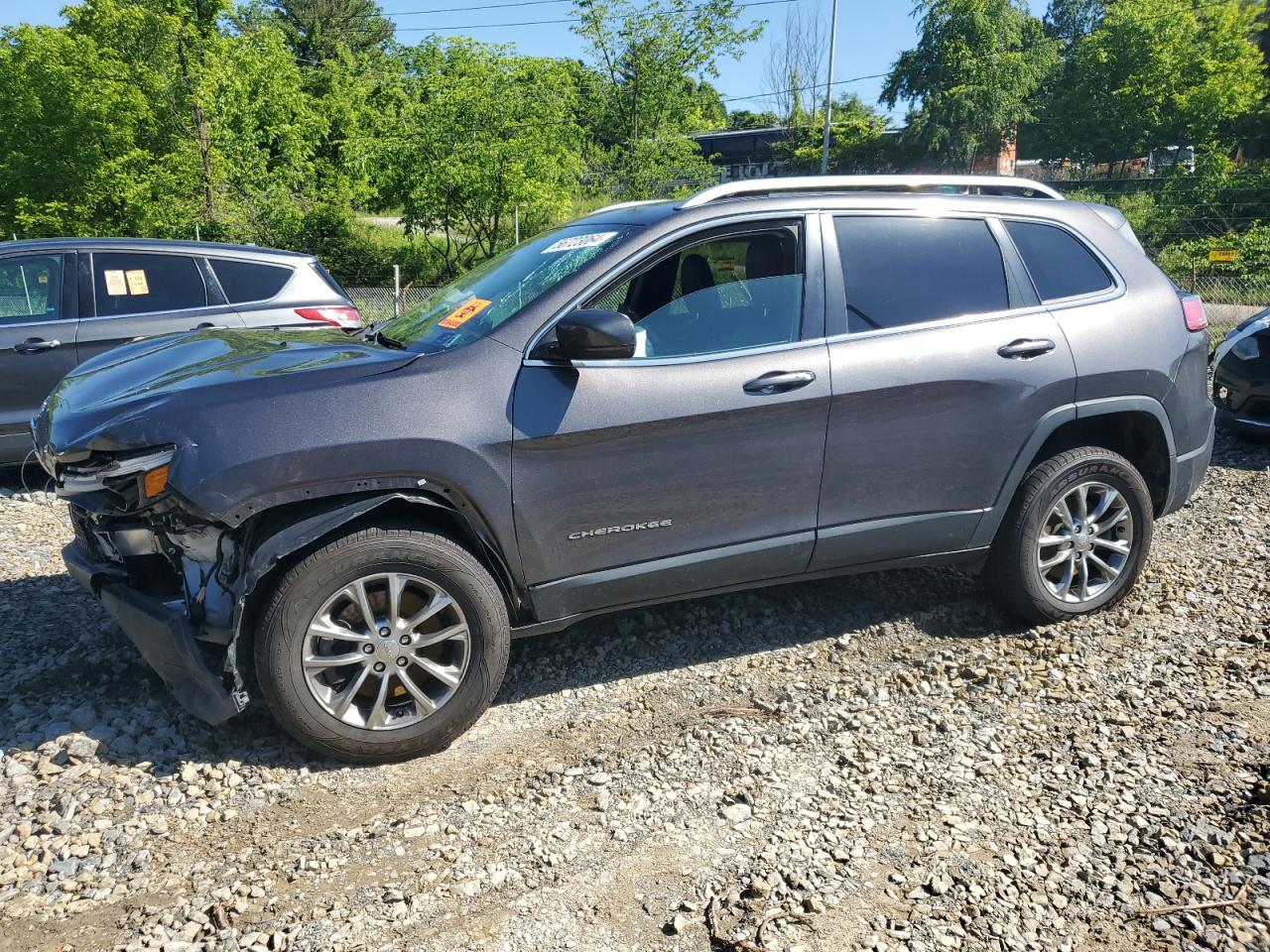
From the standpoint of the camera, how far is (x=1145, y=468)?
15.6 ft

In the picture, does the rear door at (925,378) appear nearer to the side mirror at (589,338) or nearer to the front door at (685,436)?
the front door at (685,436)

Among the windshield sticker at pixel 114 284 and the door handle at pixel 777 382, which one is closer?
the door handle at pixel 777 382

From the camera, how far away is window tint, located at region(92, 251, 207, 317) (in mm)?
7168

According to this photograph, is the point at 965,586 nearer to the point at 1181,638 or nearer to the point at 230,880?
the point at 1181,638

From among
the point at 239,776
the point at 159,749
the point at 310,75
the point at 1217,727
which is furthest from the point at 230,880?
the point at 310,75

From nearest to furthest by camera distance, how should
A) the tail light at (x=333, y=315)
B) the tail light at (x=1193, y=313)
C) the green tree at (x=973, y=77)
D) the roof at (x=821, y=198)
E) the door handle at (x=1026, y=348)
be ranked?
the roof at (x=821, y=198)
the door handle at (x=1026, y=348)
the tail light at (x=1193, y=313)
the tail light at (x=333, y=315)
the green tree at (x=973, y=77)

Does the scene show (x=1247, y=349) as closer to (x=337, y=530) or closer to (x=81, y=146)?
(x=337, y=530)

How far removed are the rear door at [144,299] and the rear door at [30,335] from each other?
124 mm

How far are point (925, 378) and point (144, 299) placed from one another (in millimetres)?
5792

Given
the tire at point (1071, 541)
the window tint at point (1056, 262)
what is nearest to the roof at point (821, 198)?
the window tint at point (1056, 262)

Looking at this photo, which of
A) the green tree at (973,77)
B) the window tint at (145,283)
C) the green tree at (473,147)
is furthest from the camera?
the green tree at (973,77)

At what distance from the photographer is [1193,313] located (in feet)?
15.5

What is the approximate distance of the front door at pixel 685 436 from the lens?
354cm

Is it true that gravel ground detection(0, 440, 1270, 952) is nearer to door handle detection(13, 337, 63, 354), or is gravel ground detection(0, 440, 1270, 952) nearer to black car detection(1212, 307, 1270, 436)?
door handle detection(13, 337, 63, 354)
